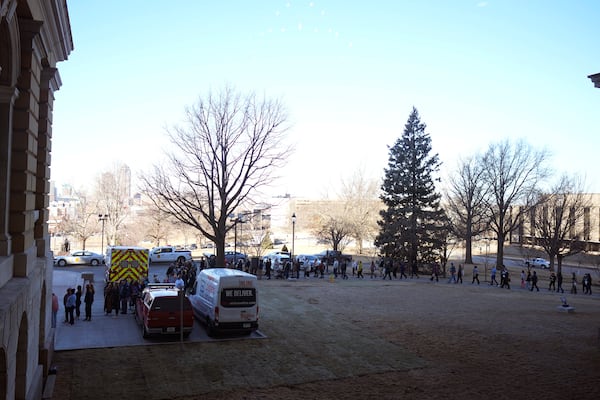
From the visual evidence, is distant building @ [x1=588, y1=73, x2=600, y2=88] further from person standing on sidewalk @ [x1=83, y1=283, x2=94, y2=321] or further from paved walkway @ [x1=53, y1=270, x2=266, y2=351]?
person standing on sidewalk @ [x1=83, y1=283, x2=94, y2=321]

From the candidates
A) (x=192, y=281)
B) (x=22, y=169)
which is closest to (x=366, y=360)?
(x=22, y=169)

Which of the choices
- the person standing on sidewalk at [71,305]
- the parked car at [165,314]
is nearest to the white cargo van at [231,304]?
the parked car at [165,314]

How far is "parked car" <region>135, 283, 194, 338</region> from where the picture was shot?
16375mm

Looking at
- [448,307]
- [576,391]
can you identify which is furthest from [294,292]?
[576,391]

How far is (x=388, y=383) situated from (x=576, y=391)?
4776 millimetres

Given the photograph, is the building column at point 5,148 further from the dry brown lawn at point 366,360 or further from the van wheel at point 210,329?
the van wheel at point 210,329

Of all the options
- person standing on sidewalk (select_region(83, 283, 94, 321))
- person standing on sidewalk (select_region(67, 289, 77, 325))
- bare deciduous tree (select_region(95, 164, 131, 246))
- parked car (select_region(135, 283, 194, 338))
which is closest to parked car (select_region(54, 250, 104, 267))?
bare deciduous tree (select_region(95, 164, 131, 246))

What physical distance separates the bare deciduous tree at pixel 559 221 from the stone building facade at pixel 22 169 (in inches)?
1689

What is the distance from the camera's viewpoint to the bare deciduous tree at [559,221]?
45.1 meters

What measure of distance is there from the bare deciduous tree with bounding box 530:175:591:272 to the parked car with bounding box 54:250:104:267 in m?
41.1

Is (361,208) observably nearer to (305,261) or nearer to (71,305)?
(305,261)

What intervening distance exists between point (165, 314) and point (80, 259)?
97.3 ft

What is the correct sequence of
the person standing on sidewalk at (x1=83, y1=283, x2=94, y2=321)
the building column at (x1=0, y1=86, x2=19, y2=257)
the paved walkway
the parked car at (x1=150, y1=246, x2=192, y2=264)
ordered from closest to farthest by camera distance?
the building column at (x1=0, y1=86, x2=19, y2=257) < the paved walkway < the person standing on sidewalk at (x1=83, y1=283, x2=94, y2=321) < the parked car at (x1=150, y1=246, x2=192, y2=264)

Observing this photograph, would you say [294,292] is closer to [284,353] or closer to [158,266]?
[284,353]
